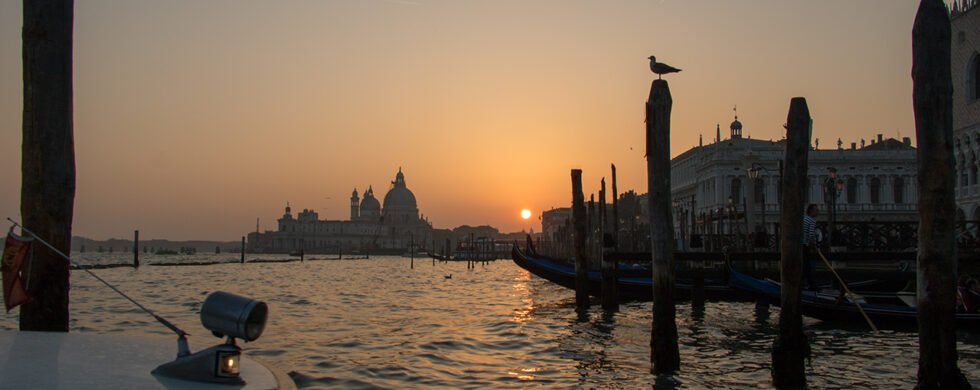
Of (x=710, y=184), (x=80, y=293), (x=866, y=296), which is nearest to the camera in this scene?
(x=866, y=296)

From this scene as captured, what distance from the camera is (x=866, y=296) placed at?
35.2ft

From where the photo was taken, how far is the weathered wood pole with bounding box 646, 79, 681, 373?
6.83 m

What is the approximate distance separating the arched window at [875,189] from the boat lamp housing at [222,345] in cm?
4436

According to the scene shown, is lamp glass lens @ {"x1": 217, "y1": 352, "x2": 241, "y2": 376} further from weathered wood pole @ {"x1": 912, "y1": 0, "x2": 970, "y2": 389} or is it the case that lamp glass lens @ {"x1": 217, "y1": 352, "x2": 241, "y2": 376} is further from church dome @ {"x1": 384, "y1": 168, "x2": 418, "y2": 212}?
church dome @ {"x1": 384, "y1": 168, "x2": 418, "y2": 212}

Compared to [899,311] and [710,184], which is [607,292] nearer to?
[899,311]

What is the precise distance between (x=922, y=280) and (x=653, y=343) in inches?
107

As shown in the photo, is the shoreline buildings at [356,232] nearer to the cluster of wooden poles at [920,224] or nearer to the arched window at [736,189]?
the arched window at [736,189]

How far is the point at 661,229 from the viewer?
22.4 feet

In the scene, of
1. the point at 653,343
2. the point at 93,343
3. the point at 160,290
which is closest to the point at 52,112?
the point at 93,343

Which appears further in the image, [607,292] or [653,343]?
[607,292]

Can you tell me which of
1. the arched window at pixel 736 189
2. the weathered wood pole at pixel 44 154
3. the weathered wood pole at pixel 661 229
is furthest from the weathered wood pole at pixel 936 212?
the arched window at pixel 736 189

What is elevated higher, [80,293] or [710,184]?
[710,184]

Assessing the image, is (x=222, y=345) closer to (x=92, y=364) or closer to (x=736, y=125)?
(x=92, y=364)

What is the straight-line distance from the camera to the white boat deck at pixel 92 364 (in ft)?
7.93
